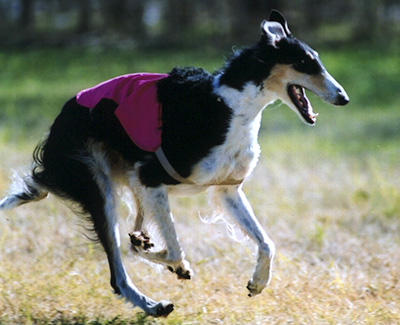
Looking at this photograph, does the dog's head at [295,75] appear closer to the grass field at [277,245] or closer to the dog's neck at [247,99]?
the dog's neck at [247,99]

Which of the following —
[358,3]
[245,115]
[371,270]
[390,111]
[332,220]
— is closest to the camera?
[245,115]

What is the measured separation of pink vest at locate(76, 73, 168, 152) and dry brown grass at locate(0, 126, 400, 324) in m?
0.94

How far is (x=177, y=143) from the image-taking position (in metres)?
5.04

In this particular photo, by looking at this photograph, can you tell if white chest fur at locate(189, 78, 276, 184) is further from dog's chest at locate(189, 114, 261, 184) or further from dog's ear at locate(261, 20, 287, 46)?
dog's ear at locate(261, 20, 287, 46)

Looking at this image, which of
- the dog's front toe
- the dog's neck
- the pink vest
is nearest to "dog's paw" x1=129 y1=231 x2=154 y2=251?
the dog's front toe

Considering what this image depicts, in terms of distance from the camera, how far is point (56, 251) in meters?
6.32


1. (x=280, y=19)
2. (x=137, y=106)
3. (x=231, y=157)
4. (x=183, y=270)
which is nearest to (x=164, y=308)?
(x=183, y=270)

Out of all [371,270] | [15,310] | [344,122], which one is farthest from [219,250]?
[344,122]

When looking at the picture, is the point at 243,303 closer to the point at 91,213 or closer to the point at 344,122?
the point at 91,213

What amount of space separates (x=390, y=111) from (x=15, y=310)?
447 inches

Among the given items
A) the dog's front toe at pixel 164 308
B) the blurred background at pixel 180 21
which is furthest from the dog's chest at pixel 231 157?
the blurred background at pixel 180 21

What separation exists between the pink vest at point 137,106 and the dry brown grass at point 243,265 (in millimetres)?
941

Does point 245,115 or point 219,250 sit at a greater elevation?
point 245,115

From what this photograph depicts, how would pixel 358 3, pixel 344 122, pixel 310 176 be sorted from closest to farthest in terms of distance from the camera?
pixel 310 176
pixel 344 122
pixel 358 3
